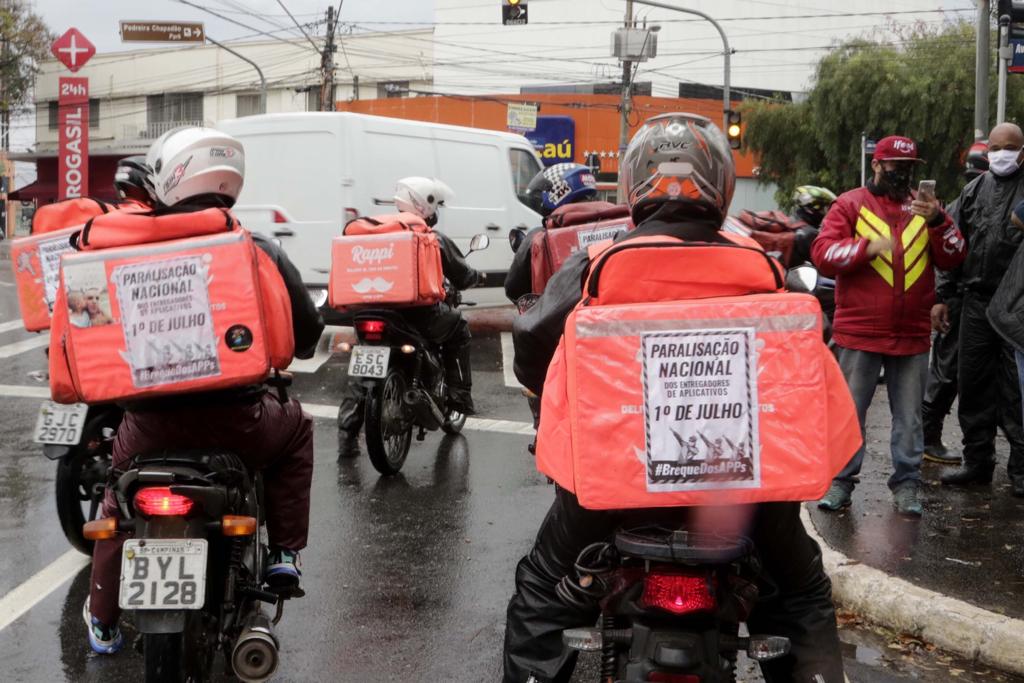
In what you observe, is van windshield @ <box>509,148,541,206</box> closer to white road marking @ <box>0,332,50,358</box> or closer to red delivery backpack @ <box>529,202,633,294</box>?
white road marking @ <box>0,332,50,358</box>

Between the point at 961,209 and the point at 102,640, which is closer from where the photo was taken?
the point at 102,640

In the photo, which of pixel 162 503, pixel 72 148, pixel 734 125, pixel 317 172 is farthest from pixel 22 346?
pixel 734 125

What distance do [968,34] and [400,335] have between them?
35654 mm

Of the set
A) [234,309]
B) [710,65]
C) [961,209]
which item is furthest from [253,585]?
[710,65]

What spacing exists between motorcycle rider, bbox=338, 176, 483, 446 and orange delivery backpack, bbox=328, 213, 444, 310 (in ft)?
0.71

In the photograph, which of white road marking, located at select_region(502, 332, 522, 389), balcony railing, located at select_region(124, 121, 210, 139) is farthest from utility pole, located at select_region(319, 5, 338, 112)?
white road marking, located at select_region(502, 332, 522, 389)

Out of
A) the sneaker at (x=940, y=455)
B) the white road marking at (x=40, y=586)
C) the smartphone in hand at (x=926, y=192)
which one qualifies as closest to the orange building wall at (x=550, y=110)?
the sneaker at (x=940, y=455)

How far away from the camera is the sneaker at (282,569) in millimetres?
4062

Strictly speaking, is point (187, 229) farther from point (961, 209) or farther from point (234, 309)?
point (961, 209)

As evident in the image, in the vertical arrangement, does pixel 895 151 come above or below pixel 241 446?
above

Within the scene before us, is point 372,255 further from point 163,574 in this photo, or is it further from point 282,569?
point 163,574

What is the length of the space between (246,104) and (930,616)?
184 ft

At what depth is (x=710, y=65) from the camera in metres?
60.5

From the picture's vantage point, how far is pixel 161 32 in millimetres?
35125
